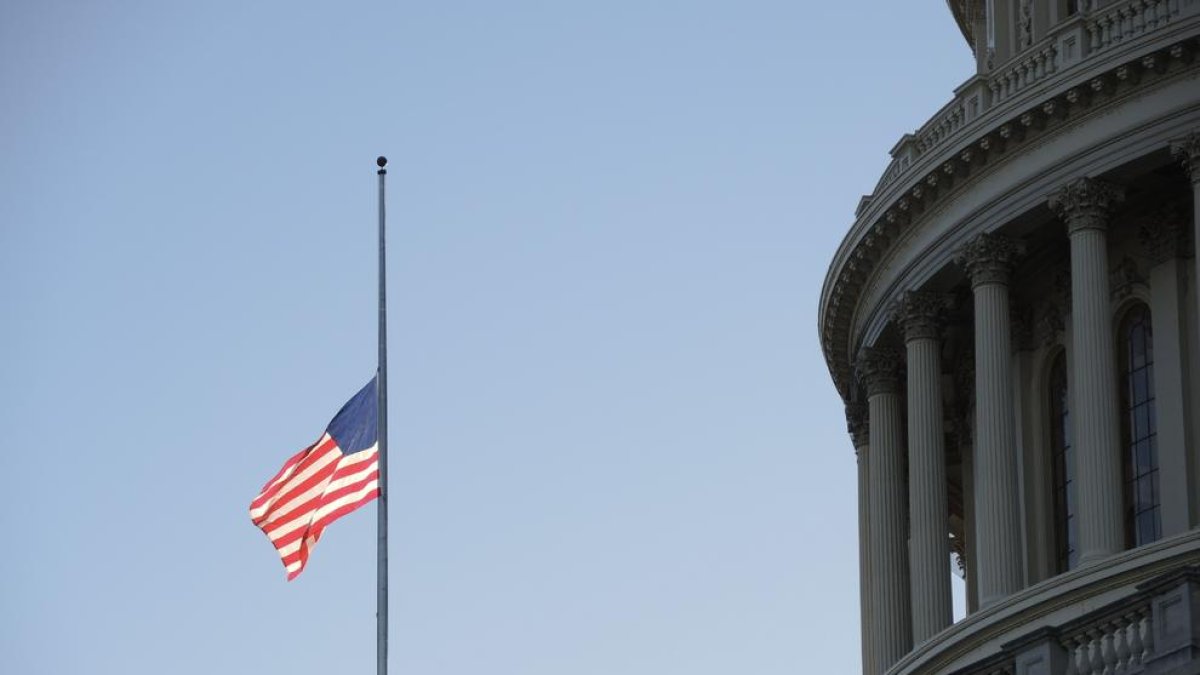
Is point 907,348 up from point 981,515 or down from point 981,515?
up

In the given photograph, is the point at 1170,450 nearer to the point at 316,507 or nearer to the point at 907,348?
the point at 907,348

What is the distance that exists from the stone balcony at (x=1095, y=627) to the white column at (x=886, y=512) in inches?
127

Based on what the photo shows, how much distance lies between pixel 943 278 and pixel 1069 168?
3712 mm

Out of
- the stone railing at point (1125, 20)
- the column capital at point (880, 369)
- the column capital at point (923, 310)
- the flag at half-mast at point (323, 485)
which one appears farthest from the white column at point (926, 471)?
the flag at half-mast at point (323, 485)

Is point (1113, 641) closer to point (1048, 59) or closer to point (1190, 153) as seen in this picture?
point (1190, 153)

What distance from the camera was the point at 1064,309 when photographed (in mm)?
56094

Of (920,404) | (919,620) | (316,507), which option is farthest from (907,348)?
(316,507)

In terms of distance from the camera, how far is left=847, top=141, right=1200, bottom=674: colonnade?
52.1 m

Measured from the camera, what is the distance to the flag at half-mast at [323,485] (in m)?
45.9

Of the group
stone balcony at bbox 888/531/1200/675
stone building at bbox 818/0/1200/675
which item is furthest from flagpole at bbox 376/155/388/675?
stone building at bbox 818/0/1200/675

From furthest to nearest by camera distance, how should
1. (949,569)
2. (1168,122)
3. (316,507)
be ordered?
(949,569)
(1168,122)
(316,507)

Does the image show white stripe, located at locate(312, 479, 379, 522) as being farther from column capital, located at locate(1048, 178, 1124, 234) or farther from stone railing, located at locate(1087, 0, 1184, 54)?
stone railing, located at locate(1087, 0, 1184, 54)

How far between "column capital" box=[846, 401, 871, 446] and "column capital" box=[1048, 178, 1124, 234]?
8681mm

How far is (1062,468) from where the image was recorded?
2176 inches
